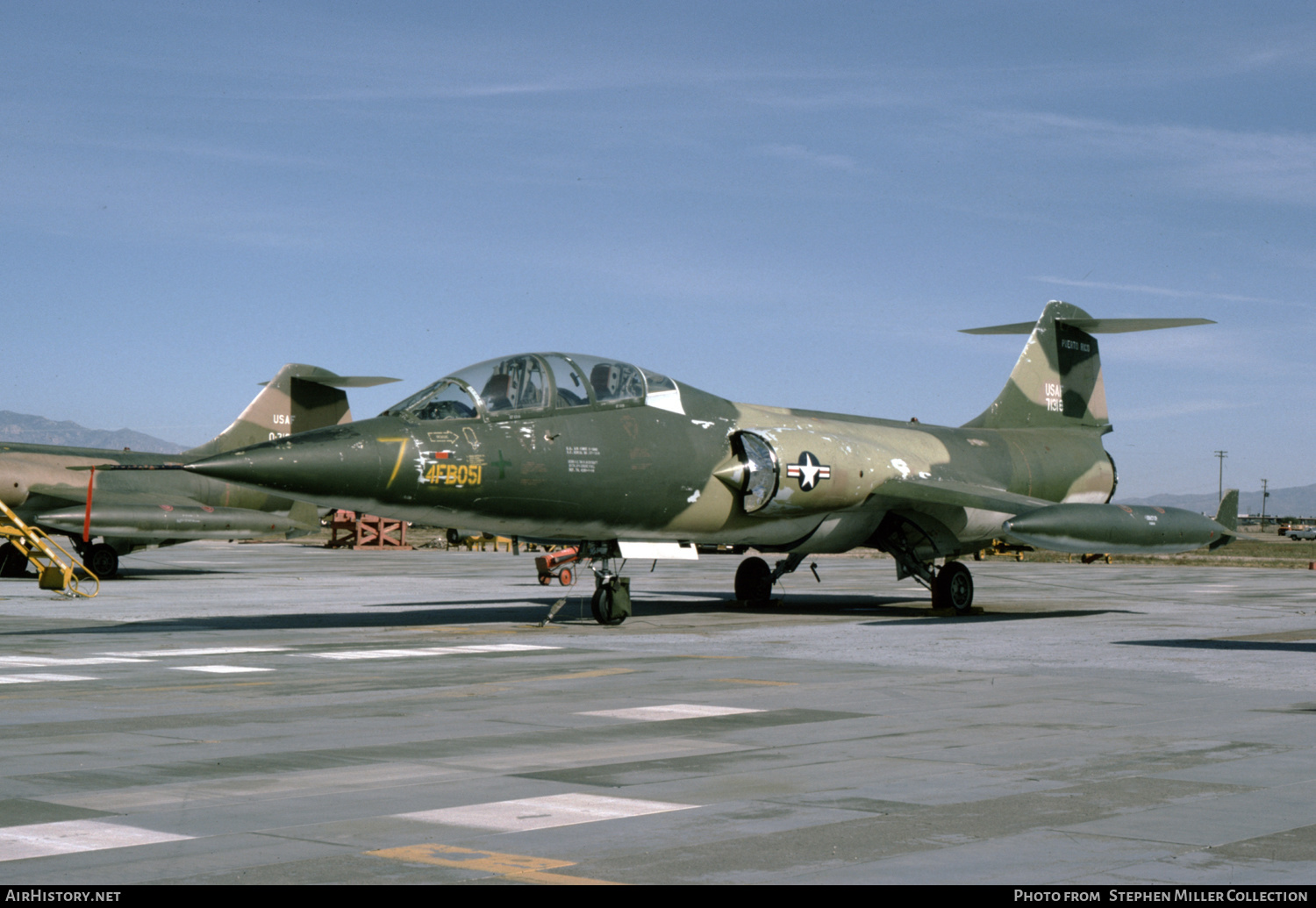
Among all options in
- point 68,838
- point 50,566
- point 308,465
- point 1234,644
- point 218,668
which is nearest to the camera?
point 68,838

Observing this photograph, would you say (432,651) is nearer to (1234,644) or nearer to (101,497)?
(1234,644)

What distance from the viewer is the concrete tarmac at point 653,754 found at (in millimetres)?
5746

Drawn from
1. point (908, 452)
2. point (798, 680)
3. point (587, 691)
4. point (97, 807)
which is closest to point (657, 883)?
point (97, 807)

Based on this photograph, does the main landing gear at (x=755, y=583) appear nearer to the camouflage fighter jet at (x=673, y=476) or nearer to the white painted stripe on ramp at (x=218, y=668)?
the camouflage fighter jet at (x=673, y=476)

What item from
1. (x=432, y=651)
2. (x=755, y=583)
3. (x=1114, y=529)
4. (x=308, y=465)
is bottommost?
(x=432, y=651)

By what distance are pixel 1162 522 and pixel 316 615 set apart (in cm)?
1316

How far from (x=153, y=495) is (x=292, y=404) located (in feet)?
16.7

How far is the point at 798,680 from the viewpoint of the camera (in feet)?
41.5

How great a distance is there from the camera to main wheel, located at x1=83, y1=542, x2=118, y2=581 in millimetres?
35062

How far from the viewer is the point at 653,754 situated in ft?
28.2

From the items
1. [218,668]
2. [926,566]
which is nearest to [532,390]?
[218,668]

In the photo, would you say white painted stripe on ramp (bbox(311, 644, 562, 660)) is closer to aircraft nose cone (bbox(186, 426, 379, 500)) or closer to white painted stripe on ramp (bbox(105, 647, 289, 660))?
white painted stripe on ramp (bbox(105, 647, 289, 660))

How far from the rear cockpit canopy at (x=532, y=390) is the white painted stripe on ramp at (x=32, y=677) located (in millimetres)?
5321
